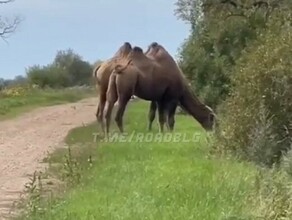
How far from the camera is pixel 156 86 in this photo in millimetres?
27938

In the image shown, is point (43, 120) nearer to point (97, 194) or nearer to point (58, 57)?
point (97, 194)

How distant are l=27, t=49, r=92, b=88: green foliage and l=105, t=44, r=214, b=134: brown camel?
2059 inches

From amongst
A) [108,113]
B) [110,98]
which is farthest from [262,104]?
[110,98]

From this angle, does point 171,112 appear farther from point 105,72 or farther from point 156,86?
point 105,72

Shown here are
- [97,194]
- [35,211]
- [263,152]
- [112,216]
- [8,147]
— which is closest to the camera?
[112,216]

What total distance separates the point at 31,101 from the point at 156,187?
137 feet

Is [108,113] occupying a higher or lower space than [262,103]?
lower

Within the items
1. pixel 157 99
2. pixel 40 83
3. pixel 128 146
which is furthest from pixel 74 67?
pixel 128 146

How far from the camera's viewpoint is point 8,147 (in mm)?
24391

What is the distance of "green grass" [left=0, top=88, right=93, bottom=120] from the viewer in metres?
44.6

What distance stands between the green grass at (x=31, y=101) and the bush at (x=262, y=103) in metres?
21.6

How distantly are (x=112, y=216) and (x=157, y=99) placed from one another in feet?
56.0

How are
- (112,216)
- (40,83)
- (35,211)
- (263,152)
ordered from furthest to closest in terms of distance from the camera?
(40,83) < (263,152) < (35,211) < (112,216)

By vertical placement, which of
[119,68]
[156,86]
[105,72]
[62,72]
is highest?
[119,68]
